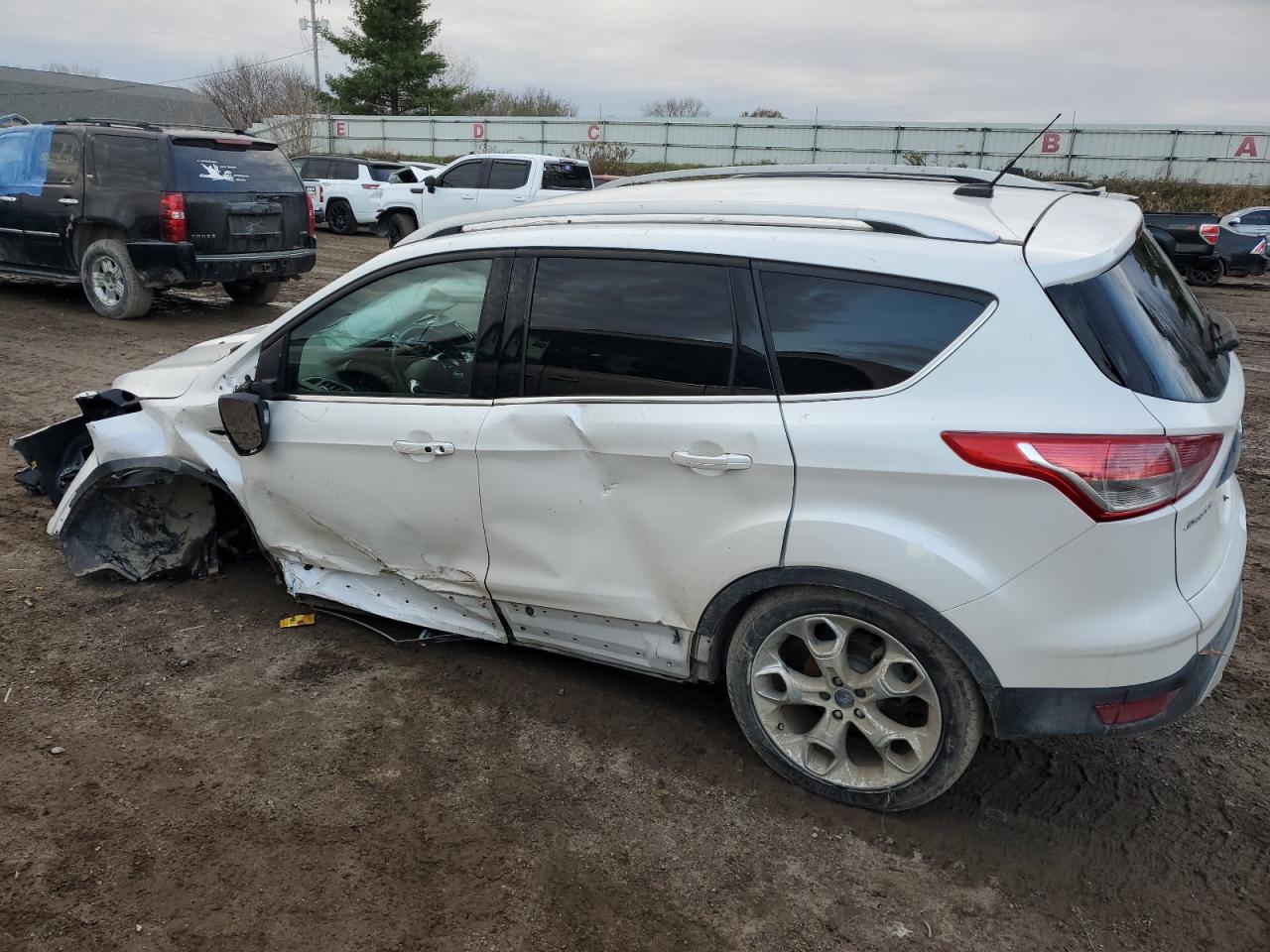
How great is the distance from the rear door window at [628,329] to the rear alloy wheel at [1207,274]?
18.5 metres

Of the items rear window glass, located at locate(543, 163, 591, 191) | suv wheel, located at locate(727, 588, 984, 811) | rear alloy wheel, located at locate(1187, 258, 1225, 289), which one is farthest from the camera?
rear alloy wheel, located at locate(1187, 258, 1225, 289)

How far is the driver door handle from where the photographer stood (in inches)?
127

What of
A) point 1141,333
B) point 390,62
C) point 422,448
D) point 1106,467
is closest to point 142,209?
point 422,448

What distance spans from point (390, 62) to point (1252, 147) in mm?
37290

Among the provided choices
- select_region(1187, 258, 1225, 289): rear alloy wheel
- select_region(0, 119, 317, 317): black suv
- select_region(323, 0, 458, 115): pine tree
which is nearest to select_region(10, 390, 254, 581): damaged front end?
select_region(0, 119, 317, 317): black suv

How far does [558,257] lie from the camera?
3.17 metres

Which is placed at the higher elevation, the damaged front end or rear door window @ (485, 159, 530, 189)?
rear door window @ (485, 159, 530, 189)

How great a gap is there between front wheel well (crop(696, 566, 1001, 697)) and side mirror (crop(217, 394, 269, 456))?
6.12ft

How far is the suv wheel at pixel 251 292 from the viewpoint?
11.5 metres

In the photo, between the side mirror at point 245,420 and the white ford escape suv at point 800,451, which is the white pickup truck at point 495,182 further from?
the white ford escape suv at point 800,451

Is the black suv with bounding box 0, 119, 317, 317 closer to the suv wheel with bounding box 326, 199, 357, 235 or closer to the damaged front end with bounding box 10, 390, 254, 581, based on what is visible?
the damaged front end with bounding box 10, 390, 254, 581

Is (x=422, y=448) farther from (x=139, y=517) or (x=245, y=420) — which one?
(x=139, y=517)

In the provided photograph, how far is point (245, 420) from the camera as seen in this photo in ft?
11.9

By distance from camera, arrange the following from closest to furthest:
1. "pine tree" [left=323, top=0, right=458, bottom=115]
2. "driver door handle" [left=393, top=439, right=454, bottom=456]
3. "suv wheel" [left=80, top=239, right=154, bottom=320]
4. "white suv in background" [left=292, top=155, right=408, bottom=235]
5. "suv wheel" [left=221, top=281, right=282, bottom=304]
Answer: "driver door handle" [left=393, top=439, right=454, bottom=456], "suv wheel" [left=80, top=239, right=154, bottom=320], "suv wheel" [left=221, top=281, right=282, bottom=304], "white suv in background" [left=292, top=155, right=408, bottom=235], "pine tree" [left=323, top=0, right=458, bottom=115]
